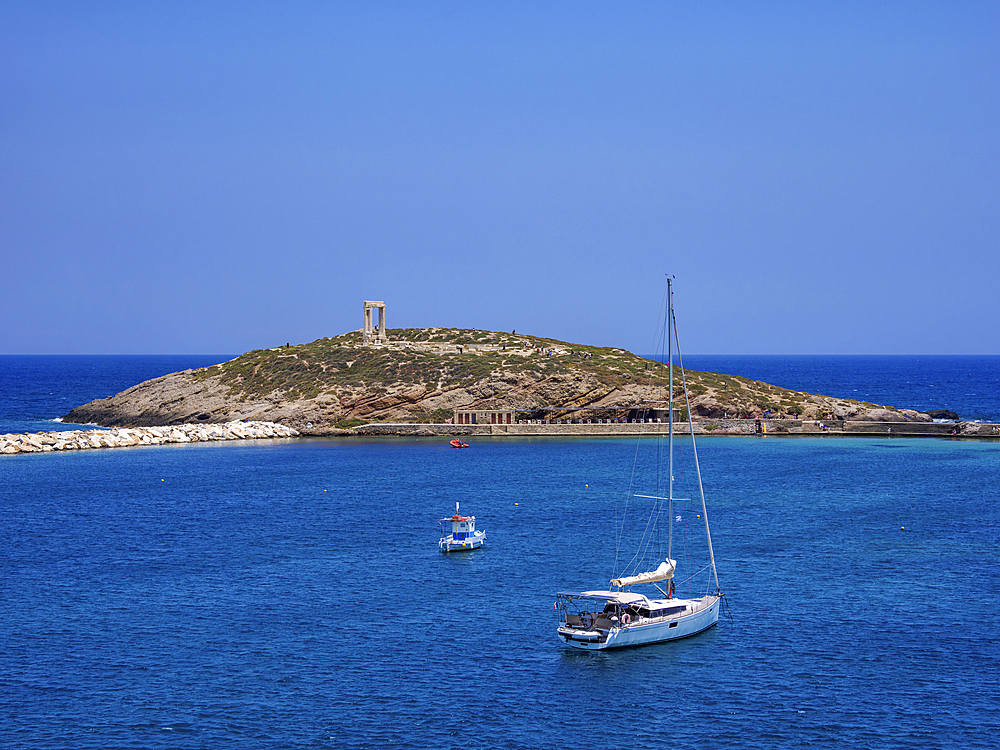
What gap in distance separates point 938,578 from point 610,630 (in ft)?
68.6

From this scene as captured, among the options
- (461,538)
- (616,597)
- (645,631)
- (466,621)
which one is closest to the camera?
(645,631)

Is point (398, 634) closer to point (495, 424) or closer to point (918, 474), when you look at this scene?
point (918, 474)

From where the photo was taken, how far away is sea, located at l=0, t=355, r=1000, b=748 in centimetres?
3391

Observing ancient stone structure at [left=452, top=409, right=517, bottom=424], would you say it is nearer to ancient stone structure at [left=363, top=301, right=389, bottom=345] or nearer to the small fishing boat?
ancient stone structure at [left=363, top=301, right=389, bottom=345]

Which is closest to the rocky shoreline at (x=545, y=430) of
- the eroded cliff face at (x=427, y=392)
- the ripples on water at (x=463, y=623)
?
the eroded cliff face at (x=427, y=392)

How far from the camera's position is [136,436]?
121562 millimetres

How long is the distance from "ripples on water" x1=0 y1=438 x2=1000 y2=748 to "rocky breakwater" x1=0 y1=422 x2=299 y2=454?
32439 mm

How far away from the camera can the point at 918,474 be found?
90.4 m

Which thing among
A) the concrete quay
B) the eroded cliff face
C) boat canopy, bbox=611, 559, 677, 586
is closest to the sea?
boat canopy, bbox=611, 559, 677, 586

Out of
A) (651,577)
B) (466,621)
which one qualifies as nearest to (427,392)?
(466,621)

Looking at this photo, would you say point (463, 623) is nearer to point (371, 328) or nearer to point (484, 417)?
point (484, 417)

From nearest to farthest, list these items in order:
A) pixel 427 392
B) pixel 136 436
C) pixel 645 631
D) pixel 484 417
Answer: pixel 645 631 → pixel 136 436 → pixel 484 417 → pixel 427 392

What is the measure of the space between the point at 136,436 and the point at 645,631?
93.9 m

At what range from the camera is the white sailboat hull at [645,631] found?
40.7 metres
